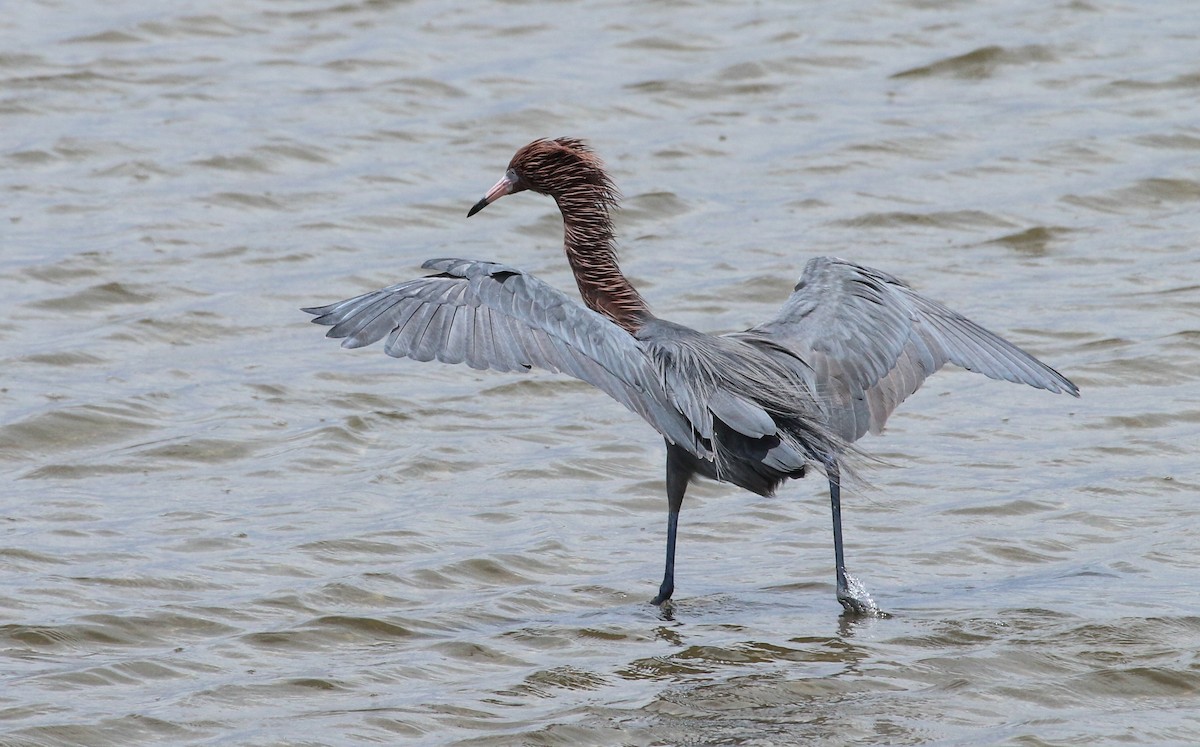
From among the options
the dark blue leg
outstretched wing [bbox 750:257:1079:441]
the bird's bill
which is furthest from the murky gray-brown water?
the bird's bill

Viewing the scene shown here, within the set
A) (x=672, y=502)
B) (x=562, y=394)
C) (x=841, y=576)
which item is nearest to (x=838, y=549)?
(x=841, y=576)

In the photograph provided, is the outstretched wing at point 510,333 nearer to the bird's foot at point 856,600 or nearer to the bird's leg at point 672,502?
the bird's leg at point 672,502

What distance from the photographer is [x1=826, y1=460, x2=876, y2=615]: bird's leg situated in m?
7.54

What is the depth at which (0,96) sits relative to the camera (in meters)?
15.6

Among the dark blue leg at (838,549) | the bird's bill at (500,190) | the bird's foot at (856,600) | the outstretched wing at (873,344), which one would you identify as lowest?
the bird's foot at (856,600)

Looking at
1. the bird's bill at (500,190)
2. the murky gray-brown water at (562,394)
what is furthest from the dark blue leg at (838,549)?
the bird's bill at (500,190)

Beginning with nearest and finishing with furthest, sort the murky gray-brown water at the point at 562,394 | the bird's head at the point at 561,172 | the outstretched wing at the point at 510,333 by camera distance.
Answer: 1. the murky gray-brown water at the point at 562,394
2. the outstretched wing at the point at 510,333
3. the bird's head at the point at 561,172

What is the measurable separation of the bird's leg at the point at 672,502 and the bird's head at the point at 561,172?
1578mm

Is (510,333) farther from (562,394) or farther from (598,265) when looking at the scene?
(562,394)

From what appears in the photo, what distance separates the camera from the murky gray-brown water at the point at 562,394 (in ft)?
22.3

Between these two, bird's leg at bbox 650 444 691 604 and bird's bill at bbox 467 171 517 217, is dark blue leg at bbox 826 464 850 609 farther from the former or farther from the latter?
bird's bill at bbox 467 171 517 217

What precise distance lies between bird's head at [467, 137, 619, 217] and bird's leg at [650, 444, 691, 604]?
62.1 inches

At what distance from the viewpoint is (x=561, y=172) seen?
877 cm

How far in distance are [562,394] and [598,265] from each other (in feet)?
8.45
